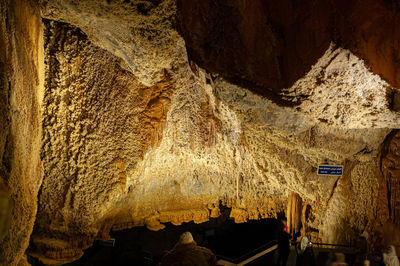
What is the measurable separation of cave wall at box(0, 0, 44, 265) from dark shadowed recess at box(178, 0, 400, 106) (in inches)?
46.6

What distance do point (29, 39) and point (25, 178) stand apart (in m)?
1.06

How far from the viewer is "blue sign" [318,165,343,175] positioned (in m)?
3.29

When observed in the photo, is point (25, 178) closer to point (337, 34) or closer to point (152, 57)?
point (152, 57)

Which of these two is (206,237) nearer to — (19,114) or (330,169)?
(330,169)

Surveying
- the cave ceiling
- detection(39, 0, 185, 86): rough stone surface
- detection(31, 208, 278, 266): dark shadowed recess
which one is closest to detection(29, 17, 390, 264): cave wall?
the cave ceiling

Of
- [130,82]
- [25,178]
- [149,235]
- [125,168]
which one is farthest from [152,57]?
[149,235]

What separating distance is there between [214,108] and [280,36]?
1.29 m

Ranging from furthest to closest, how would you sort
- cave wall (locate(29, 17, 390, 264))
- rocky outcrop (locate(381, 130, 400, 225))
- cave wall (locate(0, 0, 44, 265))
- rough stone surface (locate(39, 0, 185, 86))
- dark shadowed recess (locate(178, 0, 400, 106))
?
rocky outcrop (locate(381, 130, 400, 225)) → cave wall (locate(29, 17, 390, 264)) → rough stone surface (locate(39, 0, 185, 86)) → dark shadowed recess (locate(178, 0, 400, 106)) → cave wall (locate(0, 0, 44, 265))

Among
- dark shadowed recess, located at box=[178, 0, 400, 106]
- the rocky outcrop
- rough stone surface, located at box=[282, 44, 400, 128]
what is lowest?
the rocky outcrop

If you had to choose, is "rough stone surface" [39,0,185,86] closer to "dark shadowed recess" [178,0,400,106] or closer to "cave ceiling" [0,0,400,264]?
"cave ceiling" [0,0,400,264]

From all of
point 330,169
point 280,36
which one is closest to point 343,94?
point 280,36

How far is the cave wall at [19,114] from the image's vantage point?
1562 mm

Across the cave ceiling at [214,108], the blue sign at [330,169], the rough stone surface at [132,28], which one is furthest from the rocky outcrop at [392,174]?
the rough stone surface at [132,28]

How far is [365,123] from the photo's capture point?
7.86 ft
